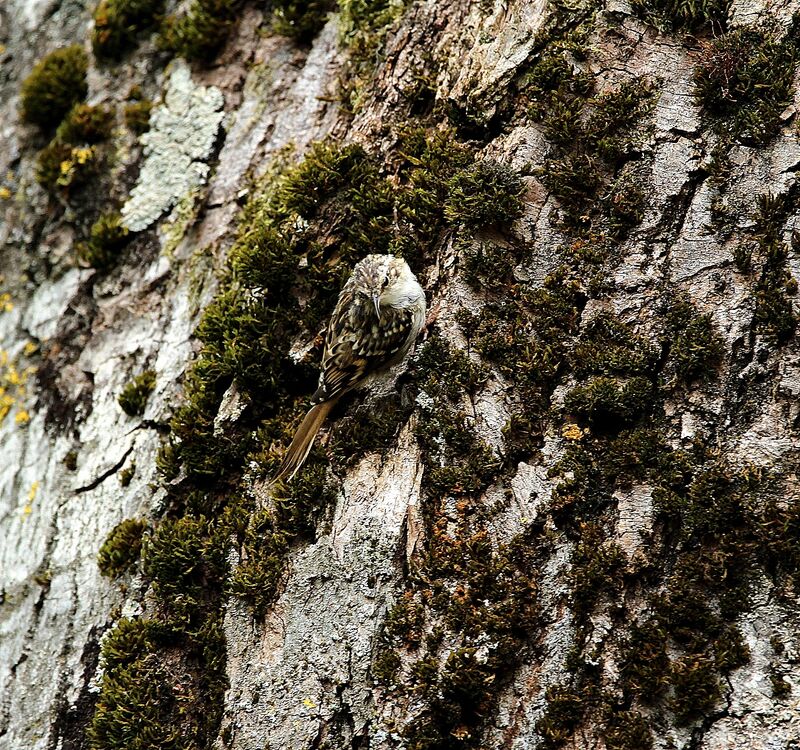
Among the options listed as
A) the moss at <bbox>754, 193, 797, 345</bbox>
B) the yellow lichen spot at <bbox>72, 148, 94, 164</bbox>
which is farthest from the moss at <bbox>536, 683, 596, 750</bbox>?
the yellow lichen spot at <bbox>72, 148, 94, 164</bbox>

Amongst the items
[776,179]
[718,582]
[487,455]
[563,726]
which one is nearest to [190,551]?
Result: [487,455]

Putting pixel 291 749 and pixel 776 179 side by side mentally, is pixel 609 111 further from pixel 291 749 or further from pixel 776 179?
pixel 291 749

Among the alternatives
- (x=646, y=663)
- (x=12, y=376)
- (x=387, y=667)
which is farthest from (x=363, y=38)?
(x=646, y=663)

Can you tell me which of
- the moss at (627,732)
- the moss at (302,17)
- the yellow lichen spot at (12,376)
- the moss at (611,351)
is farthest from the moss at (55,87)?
the moss at (627,732)

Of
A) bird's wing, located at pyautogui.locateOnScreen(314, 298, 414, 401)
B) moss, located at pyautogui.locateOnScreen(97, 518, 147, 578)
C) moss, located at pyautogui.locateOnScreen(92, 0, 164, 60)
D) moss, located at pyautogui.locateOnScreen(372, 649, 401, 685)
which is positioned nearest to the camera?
moss, located at pyautogui.locateOnScreen(372, 649, 401, 685)

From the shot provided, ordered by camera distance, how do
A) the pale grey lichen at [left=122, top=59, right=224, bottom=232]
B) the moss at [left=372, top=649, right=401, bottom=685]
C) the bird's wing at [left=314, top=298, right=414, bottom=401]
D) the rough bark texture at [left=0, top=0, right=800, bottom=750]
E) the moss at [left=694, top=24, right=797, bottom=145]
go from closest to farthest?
the rough bark texture at [left=0, top=0, right=800, bottom=750] < the moss at [left=372, top=649, right=401, bottom=685] < the moss at [left=694, top=24, right=797, bottom=145] < the bird's wing at [left=314, top=298, right=414, bottom=401] < the pale grey lichen at [left=122, top=59, right=224, bottom=232]

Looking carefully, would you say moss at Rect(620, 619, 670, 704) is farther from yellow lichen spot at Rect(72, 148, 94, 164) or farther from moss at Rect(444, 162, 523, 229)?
yellow lichen spot at Rect(72, 148, 94, 164)

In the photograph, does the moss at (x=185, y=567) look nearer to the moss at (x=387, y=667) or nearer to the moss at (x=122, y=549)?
the moss at (x=122, y=549)
